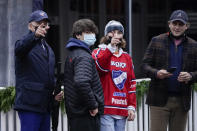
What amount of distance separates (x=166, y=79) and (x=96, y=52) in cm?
88

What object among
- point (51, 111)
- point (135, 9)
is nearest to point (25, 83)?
point (51, 111)

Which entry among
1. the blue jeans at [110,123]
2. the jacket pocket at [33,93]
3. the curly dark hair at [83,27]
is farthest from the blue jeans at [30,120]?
the curly dark hair at [83,27]

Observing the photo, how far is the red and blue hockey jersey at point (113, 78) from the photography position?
4023 millimetres

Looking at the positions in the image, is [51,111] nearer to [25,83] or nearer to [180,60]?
[25,83]

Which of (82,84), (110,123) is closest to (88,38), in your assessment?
(82,84)

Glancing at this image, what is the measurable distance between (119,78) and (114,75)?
59 millimetres

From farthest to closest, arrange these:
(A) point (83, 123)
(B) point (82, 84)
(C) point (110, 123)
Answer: (C) point (110, 123), (A) point (83, 123), (B) point (82, 84)

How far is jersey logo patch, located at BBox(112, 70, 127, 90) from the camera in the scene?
13.4 ft

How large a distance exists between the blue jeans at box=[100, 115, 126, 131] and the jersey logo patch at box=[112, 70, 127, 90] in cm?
31

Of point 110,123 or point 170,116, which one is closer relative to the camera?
point 110,123

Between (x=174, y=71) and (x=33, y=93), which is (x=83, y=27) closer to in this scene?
(x=33, y=93)

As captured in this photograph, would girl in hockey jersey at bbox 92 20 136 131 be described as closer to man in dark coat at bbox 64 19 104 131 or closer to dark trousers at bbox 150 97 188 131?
man in dark coat at bbox 64 19 104 131

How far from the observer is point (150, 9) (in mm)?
14227

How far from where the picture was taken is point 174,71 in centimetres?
447
